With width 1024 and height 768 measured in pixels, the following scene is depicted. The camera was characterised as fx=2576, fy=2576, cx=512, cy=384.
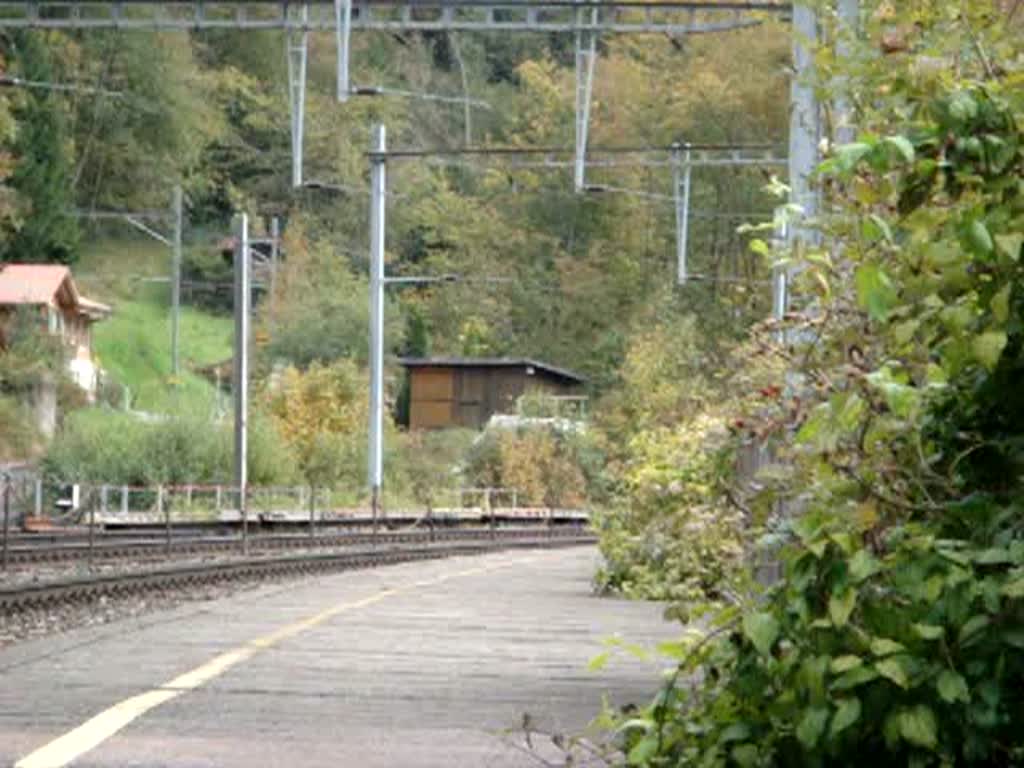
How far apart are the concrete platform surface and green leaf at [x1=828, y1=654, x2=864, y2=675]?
3688 millimetres

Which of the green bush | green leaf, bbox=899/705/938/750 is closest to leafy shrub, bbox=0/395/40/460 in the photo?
the green bush

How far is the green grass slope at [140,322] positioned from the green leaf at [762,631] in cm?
8627

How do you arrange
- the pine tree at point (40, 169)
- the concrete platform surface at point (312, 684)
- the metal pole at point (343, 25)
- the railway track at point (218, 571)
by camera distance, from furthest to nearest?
the pine tree at point (40, 169) < the metal pole at point (343, 25) < the railway track at point (218, 571) < the concrete platform surface at point (312, 684)

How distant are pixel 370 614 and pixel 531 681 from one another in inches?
258

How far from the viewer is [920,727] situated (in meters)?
5.66

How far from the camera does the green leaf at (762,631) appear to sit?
19.9 ft

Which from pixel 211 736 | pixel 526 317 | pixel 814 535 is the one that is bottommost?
pixel 211 736

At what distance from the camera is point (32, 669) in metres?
13.1

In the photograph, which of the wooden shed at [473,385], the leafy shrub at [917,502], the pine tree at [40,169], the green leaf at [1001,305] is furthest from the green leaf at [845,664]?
the wooden shed at [473,385]

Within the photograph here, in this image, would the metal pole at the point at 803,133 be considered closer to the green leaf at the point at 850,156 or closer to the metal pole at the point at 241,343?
the green leaf at the point at 850,156

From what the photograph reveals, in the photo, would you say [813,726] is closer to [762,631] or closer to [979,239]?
[762,631]

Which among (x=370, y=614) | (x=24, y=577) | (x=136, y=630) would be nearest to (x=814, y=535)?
(x=136, y=630)

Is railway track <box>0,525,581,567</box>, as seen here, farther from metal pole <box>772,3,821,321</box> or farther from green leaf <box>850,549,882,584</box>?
green leaf <box>850,549,882,584</box>

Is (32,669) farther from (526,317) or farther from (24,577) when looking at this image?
(526,317)
